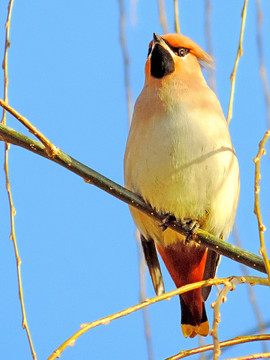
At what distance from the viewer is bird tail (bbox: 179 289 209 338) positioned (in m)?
3.01

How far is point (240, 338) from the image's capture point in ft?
5.25

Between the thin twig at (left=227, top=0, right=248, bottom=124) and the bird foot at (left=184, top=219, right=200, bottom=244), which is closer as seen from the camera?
the thin twig at (left=227, top=0, right=248, bottom=124)

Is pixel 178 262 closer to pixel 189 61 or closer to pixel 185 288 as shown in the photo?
pixel 189 61

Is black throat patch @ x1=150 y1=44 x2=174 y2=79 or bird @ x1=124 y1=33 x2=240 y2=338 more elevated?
black throat patch @ x1=150 y1=44 x2=174 y2=79

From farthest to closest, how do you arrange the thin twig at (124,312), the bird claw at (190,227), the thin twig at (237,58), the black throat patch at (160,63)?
the black throat patch at (160,63)
the bird claw at (190,227)
the thin twig at (237,58)
the thin twig at (124,312)

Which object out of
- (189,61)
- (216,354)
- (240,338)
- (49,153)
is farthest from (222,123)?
(216,354)

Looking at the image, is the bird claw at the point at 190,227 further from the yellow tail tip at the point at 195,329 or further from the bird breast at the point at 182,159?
the yellow tail tip at the point at 195,329

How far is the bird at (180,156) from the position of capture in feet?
8.05

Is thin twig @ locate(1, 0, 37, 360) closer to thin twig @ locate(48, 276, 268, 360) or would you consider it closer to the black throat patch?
thin twig @ locate(48, 276, 268, 360)

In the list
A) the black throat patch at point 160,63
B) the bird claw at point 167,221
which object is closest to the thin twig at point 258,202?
the bird claw at point 167,221

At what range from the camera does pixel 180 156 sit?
96.0 inches

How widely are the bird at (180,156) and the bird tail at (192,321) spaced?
15 cm

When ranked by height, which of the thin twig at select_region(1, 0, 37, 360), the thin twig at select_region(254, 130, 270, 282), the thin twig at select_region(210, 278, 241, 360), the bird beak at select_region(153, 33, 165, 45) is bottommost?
the thin twig at select_region(210, 278, 241, 360)

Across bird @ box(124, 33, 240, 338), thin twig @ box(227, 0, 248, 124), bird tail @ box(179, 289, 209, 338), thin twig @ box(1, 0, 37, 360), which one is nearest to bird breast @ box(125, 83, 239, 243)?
bird @ box(124, 33, 240, 338)
